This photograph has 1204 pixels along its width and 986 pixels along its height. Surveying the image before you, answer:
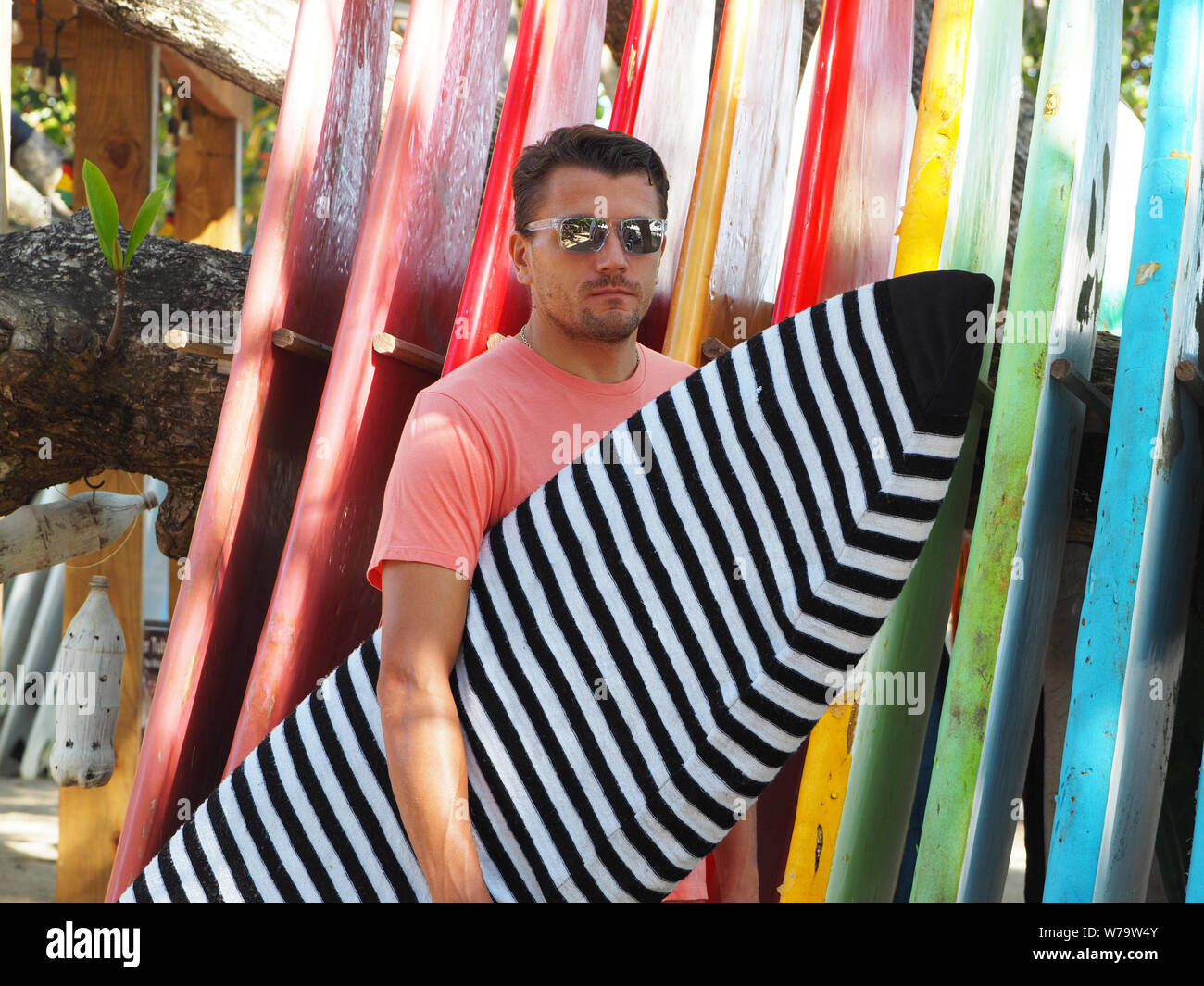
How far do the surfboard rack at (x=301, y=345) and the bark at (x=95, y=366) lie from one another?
455mm

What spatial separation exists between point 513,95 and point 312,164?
1.33 feet

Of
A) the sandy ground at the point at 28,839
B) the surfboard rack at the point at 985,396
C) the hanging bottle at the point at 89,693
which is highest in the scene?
the surfboard rack at the point at 985,396

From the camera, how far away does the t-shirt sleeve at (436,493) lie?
134 cm

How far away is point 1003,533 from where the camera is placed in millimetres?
1743

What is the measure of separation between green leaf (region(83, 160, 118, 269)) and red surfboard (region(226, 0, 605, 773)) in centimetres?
56

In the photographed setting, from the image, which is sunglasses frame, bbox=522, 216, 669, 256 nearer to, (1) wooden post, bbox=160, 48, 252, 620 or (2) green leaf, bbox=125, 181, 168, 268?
(2) green leaf, bbox=125, 181, 168, 268

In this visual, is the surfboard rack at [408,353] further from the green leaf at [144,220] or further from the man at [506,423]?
the green leaf at [144,220]

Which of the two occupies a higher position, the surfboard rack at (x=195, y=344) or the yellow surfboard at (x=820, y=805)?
the surfboard rack at (x=195, y=344)

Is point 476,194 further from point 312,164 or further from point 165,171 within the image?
point 165,171

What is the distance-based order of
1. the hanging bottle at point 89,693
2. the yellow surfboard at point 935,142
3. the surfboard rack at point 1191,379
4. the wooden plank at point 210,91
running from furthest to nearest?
the wooden plank at point 210,91 < the hanging bottle at point 89,693 < the yellow surfboard at point 935,142 < the surfboard rack at point 1191,379

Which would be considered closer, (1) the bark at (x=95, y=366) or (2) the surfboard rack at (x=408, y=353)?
(2) the surfboard rack at (x=408, y=353)

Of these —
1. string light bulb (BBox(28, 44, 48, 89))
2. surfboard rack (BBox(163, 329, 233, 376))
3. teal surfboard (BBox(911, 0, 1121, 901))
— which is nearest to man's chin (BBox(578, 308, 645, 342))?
teal surfboard (BBox(911, 0, 1121, 901))

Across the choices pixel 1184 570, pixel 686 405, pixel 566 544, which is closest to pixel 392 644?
pixel 566 544


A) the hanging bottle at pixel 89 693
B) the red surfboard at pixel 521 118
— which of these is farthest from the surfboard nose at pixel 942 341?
the hanging bottle at pixel 89 693
